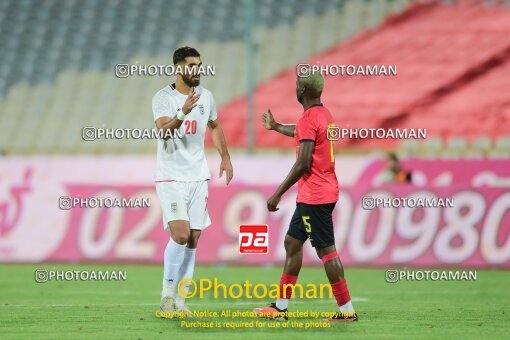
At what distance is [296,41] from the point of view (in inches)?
973

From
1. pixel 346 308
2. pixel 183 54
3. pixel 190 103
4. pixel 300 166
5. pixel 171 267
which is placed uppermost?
pixel 183 54

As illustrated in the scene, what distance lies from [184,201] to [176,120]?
82 centimetres

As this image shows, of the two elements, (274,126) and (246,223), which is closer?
(274,126)

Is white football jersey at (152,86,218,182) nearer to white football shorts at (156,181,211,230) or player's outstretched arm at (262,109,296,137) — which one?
white football shorts at (156,181,211,230)

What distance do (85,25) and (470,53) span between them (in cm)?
931

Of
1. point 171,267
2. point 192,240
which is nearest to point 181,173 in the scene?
point 192,240

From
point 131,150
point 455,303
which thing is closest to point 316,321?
point 455,303

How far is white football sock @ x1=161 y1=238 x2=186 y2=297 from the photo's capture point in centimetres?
905

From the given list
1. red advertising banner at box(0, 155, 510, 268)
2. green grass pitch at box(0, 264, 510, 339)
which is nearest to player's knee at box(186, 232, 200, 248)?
green grass pitch at box(0, 264, 510, 339)

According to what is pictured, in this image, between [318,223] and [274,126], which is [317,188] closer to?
[318,223]

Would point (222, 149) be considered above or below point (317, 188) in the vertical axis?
above

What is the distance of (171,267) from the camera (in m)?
9.09

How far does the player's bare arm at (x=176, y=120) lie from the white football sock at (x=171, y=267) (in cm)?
96

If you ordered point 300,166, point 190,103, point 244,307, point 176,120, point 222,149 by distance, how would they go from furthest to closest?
1. point 244,307
2. point 222,149
3. point 176,120
4. point 190,103
5. point 300,166
